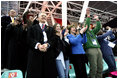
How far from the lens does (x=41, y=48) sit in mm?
1716

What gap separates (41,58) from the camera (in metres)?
1.78

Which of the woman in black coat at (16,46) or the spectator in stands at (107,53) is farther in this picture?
the spectator in stands at (107,53)

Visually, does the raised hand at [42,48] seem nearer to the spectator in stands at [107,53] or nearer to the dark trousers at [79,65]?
the dark trousers at [79,65]

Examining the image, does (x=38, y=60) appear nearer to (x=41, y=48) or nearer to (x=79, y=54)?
(x=41, y=48)

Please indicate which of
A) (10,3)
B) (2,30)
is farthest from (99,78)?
(10,3)

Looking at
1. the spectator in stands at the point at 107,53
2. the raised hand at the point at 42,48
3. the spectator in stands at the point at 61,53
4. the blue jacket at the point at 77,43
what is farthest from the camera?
the spectator in stands at the point at 107,53

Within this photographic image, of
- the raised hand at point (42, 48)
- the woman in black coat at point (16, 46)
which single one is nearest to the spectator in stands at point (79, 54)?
the raised hand at point (42, 48)

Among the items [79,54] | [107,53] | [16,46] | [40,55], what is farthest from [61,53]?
[107,53]

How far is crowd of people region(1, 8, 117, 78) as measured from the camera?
5.86 feet

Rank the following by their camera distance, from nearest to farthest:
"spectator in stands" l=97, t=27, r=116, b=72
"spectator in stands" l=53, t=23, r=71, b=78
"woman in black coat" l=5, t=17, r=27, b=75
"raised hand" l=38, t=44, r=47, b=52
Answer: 1. "raised hand" l=38, t=44, r=47, b=52
2. "woman in black coat" l=5, t=17, r=27, b=75
3. "spectator in stands" l=53, t=23, r=71, b=78
4. "spectator in stands" l=97, t=27, r=116, b=72

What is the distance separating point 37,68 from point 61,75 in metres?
0.63

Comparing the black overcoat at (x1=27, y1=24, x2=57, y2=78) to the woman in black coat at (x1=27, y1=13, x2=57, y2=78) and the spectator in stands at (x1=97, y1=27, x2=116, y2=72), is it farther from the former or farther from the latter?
the spectator in stands at (x1=97, y1=27, x2=116, y2=72)

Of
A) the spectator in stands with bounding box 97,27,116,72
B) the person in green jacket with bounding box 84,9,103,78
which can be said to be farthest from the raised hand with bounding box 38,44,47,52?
the spectator in stands with bounding box 97,27,116,72

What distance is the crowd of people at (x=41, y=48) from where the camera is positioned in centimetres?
179
